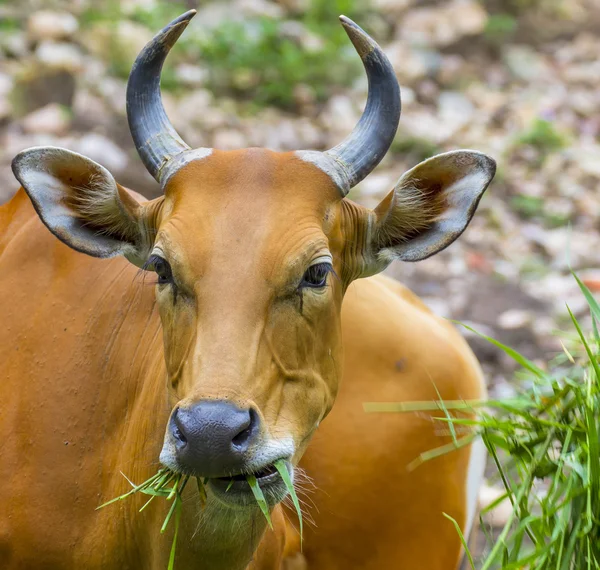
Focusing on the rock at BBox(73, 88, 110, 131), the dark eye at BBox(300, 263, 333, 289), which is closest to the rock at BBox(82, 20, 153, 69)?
the rock at BBox(73, 88, 110, 131)

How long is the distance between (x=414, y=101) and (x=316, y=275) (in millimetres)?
7902

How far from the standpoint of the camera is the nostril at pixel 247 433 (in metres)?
2.96

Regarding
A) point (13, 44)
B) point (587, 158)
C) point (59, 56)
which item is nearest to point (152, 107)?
point (59, 56)

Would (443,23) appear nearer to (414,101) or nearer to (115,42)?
(414,101)

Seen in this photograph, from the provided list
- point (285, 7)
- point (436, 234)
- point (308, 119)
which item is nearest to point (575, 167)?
point (308, 119)

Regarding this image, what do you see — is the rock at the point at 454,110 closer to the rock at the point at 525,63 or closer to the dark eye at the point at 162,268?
the rock at the point at 525,63

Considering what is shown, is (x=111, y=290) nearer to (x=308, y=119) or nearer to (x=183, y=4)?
(x=308, y=119)

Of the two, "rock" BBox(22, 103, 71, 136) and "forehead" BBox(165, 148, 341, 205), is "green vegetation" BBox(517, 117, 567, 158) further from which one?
"forehead" BBox(165, 148, 341, 205)

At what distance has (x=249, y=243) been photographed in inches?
128

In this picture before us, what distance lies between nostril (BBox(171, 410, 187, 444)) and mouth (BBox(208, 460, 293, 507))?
20 centimetres

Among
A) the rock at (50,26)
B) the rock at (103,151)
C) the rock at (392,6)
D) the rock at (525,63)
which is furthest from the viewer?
the rock at (392,6)

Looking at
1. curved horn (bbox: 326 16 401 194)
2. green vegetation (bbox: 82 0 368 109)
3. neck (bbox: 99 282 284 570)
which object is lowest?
green vegetation (bbox: 82 0 368 109)

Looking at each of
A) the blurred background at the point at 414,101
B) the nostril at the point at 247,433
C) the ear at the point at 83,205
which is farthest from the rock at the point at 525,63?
the nostril at the point at 247,433

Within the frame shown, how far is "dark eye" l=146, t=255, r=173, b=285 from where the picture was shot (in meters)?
3.37
